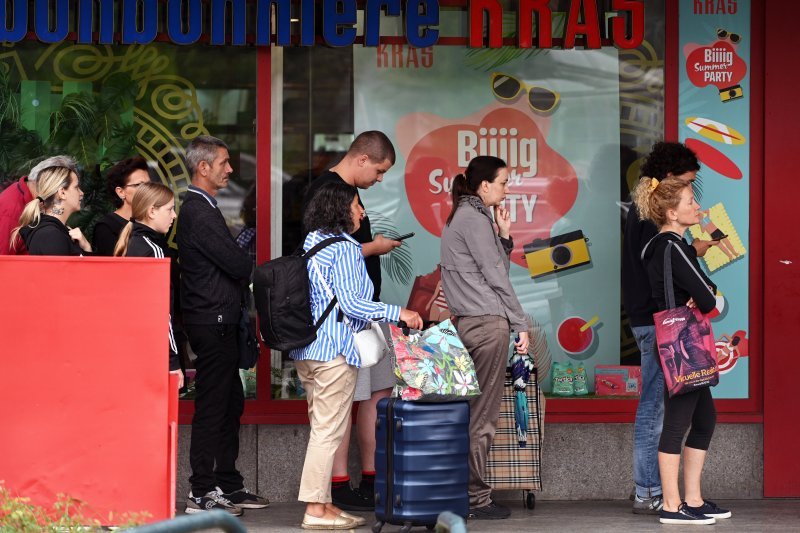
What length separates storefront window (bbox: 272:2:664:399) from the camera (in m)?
8.23

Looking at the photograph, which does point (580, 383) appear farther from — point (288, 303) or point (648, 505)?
point (288, 303)

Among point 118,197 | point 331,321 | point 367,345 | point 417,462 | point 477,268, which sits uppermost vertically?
point 118,197

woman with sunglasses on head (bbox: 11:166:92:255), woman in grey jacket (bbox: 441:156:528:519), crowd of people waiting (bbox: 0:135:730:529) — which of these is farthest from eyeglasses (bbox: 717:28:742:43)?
woman with sunglasses on head (bbox: 11:166:92:255)

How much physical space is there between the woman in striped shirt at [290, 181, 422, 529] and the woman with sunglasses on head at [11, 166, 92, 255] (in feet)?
3.90

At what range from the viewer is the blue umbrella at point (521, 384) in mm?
7250

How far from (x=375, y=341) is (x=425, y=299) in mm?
1509

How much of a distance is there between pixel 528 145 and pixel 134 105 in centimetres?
254

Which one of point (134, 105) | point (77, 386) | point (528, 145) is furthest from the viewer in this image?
point (528, 145)

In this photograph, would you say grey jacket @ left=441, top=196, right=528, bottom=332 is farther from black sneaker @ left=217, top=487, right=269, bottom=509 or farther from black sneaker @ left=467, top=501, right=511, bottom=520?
black sneaker @ left=217, top=487, right=269, bottom=509

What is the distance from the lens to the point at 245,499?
746 cm

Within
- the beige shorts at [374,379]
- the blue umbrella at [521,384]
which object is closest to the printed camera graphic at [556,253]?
the blue umbrella at [521,384]

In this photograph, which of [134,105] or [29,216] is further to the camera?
[134,105]

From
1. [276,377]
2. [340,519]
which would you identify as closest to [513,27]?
[276,377]

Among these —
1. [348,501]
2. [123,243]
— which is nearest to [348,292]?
[123,243]
